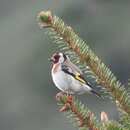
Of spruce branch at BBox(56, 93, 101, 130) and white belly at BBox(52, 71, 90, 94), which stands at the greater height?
white belly at BBox(52, 71, 90, 94)

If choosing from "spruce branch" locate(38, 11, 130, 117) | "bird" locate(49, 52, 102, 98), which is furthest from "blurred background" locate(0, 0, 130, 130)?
"spruce branch" locate(38, 11, 130, 117)

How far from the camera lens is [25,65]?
1077 inches

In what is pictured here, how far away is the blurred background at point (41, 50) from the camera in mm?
23969

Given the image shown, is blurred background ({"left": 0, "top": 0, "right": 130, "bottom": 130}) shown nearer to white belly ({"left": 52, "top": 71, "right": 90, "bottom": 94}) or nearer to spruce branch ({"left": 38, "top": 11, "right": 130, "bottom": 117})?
white belly ({"left": 52, "top": 71, "right": 90, "bottom": 94})

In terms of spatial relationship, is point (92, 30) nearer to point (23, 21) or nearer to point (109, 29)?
point (109, 29)

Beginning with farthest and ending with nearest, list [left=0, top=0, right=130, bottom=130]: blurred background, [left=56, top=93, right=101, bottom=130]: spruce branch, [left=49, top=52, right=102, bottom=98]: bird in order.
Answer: [left=0, top=0, right=130, bottom=130]: blurred background < [left=49, top=52, right=102, bottom=98]: bird < [left=56, top=93, right=101, bottom=130]: spruce branch

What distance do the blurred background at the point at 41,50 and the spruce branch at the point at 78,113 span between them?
59.5 ft

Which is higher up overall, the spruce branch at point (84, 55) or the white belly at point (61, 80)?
the white belly at point (61, 80)

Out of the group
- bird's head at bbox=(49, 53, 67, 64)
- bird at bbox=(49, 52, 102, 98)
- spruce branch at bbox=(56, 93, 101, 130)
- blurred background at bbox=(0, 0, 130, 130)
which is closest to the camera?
spruce branch at bbox=(56, 93, 101, 130)

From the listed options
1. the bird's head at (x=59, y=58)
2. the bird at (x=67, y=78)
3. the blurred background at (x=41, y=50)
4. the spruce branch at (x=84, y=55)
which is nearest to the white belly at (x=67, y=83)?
the bird at (x=67, y=78)

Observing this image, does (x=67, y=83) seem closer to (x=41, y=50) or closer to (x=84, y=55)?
(x=84, y=55)

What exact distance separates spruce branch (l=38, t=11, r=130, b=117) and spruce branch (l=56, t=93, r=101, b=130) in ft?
0.33

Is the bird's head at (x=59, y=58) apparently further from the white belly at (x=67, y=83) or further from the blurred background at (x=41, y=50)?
the blurred background at (x=41, y=50)

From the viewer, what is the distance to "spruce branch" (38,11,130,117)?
8.87 feet
